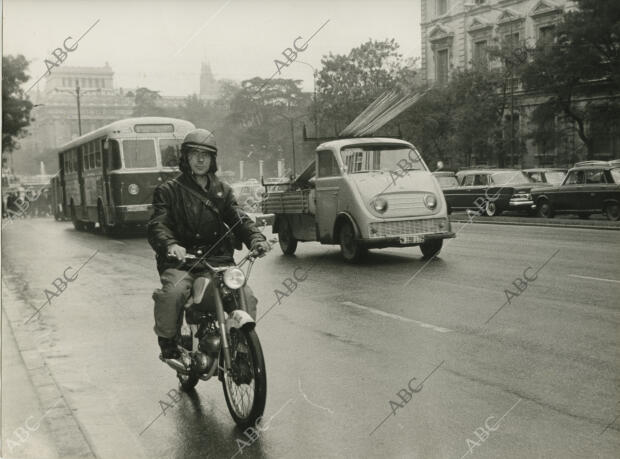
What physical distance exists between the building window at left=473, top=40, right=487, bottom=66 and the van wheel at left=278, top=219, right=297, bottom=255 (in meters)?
6.90

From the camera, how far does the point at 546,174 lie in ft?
83.1

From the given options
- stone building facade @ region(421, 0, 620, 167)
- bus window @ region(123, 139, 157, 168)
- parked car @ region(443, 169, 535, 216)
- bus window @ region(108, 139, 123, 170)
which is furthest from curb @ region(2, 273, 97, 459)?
parked car @ region(443, 169, 535, 216)

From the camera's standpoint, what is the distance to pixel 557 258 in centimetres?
1223

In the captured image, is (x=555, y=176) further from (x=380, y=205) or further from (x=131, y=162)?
(x=380, y=205)

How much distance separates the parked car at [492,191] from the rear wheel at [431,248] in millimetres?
12147

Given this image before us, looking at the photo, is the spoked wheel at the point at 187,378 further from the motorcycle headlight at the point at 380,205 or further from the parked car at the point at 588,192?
the parked car at the point at 588,192

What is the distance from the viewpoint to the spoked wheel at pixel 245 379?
4.36 metres

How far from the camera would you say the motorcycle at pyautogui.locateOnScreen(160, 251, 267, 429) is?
4.43 meters

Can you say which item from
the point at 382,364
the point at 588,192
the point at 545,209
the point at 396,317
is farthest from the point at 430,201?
the point at 545,209

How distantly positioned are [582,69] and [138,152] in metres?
11.2

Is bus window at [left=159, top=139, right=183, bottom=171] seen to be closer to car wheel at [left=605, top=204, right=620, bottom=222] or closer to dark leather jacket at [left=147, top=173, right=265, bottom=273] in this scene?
car wheel at [left=605, top=204, right=620, bottom=222]

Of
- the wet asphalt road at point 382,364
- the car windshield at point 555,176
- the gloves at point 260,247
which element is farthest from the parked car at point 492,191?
the gloves at point 260,247

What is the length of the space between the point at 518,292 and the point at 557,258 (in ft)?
11.4

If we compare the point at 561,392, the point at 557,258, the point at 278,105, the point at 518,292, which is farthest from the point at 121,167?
the point at 561,392
